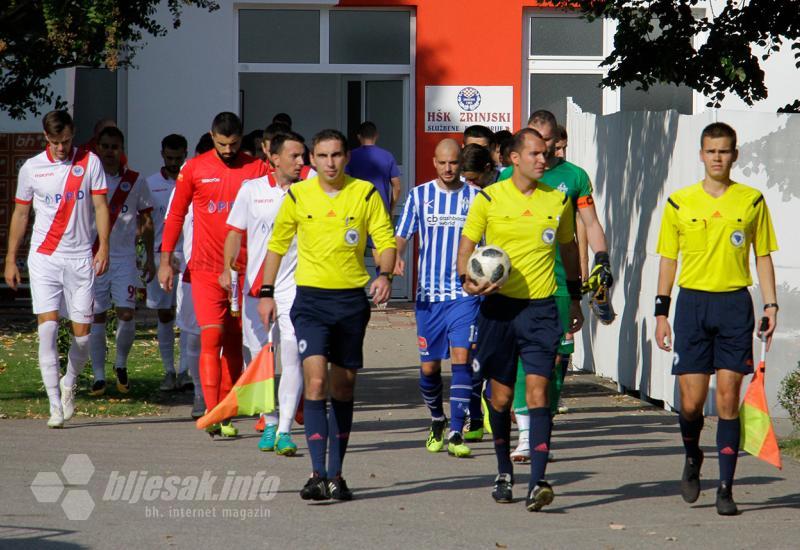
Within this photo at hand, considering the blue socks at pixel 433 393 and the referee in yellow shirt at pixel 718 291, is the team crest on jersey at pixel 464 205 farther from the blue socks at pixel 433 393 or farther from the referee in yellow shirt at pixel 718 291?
the referee in yellow shirt at pixel 718 291

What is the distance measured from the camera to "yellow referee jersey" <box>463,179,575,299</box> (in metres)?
8.17

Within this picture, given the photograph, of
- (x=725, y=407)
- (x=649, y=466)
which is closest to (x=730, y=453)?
(x=725, y=407)

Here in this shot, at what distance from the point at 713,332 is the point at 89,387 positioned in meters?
6.68

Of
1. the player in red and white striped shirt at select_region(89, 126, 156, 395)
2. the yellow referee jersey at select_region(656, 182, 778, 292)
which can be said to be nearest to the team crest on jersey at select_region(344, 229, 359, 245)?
the yellow referee jersey at select_region(656, 182, 778, 292)

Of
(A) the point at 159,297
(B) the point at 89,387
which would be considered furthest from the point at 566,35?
(B) the point at 89,387

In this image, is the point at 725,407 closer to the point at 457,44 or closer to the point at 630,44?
the point at 630,44

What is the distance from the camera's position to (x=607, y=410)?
12.1 m

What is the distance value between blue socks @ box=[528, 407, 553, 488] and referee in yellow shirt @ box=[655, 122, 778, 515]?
71 cm

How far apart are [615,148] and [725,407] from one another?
5.77 metres

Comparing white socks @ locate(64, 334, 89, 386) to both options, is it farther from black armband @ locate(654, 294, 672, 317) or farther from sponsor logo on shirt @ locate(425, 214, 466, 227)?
black armband @ locate(654, 294, 672, 317)

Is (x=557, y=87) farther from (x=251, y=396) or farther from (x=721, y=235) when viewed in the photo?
(x=721, y=235)

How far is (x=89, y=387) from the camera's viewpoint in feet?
43.3

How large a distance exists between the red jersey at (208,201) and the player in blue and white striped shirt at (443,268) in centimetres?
118

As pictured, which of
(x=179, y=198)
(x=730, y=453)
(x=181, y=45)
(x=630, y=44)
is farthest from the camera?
(x=181, y=45)
